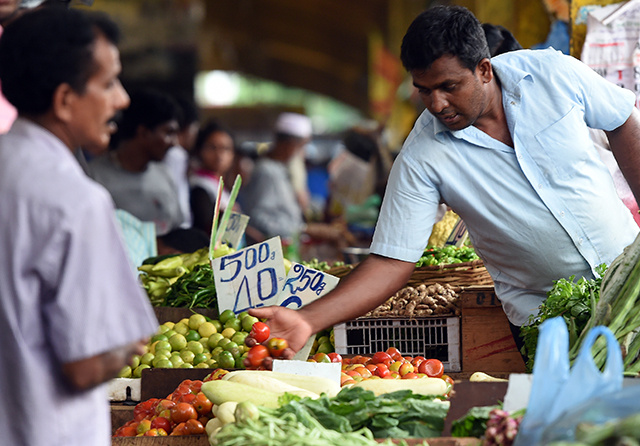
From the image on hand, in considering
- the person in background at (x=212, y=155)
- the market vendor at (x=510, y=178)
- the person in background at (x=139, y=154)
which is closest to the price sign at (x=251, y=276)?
the market vendor at (x=510, y=178)

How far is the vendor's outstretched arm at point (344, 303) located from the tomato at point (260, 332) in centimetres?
4

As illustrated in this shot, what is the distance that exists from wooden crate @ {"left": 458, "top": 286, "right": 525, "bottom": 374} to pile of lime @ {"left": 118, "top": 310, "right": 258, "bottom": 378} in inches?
39.4

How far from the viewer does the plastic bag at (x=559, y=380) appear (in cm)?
158

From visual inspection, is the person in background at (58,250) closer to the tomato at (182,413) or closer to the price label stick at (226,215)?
the tomato at (182,413)

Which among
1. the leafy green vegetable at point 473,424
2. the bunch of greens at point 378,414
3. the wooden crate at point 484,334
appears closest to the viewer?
the leafy green vegetable at point 473,424

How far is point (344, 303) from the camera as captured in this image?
281cm

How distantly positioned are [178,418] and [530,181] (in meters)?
1.53

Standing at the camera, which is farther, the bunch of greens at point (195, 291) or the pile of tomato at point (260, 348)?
the bunch of greens at point (195, 291)

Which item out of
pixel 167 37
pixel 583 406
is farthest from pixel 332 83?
pixel 583 406

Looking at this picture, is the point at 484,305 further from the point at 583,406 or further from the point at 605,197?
the point at 583,406

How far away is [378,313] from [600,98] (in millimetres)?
1392

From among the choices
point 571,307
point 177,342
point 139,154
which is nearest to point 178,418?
point 177,342

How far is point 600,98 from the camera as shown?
9.30ft

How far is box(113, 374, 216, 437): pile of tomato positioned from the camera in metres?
2.44
